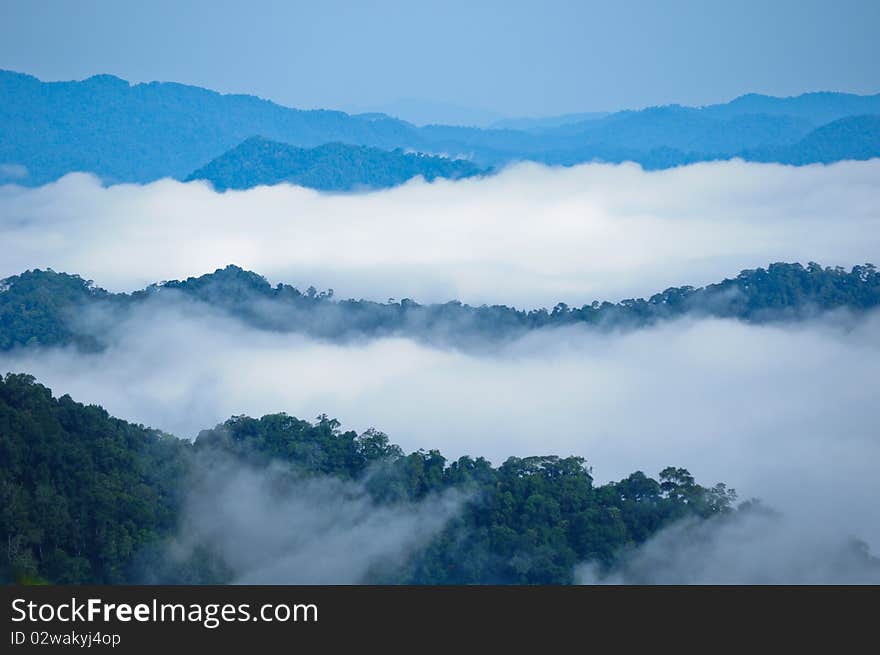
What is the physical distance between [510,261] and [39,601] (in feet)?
279

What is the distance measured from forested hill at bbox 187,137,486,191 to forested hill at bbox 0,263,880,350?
52.7m

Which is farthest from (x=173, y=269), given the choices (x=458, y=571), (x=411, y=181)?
(x=458, y=571)

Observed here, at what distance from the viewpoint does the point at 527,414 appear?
133 ft

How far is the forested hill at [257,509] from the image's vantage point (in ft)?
66.7

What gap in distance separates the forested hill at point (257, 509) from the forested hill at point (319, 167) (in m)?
75.2

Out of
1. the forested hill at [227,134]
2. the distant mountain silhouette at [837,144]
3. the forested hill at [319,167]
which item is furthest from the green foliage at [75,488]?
the distant mountain silhouette at [837,144]

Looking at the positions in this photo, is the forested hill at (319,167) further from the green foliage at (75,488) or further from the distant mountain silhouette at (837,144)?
the green foliage at (75,488)

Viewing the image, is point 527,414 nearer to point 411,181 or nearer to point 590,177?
point 411,181

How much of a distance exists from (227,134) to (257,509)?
132 metres

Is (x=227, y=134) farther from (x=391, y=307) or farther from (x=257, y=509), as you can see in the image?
(x=257, y=509)

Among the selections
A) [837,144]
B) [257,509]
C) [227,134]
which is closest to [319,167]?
[227,134]

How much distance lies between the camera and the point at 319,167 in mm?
99000

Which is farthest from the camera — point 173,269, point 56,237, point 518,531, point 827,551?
point 56,237

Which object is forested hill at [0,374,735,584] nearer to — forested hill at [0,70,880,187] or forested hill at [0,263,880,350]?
forested hill at [0,263,880,350]
